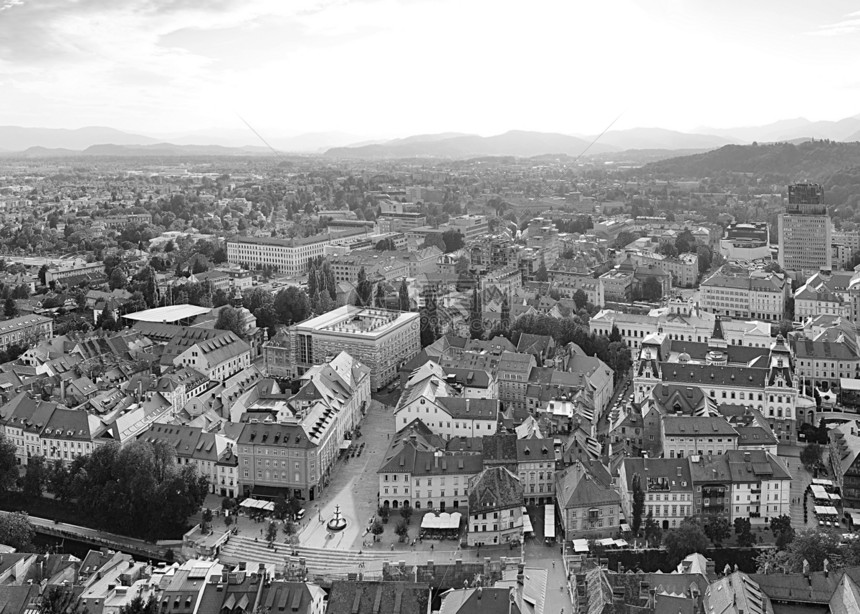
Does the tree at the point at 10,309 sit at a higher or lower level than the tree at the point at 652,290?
higher

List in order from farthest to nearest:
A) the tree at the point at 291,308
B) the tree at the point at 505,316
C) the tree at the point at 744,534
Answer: the tree at the point at 291,308
the tree at the point at 505,316
the tree at the point at 744,534

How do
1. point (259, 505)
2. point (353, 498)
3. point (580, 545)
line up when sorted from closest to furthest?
point (580, 545) < point (259, 505) < point (353, 498)

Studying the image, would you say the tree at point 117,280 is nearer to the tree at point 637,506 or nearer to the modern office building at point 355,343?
the modern office building at point 355,343

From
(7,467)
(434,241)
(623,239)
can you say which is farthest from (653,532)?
(434,241)

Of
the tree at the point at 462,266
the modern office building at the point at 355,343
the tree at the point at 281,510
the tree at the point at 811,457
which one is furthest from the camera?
the tree at the point at 462,266

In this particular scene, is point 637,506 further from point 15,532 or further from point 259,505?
point 15,532

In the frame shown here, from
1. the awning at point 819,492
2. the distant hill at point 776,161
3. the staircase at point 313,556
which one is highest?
the distant hill at point 776,161

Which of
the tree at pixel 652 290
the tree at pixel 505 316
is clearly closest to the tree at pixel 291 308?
the tree at pixel 505 316
